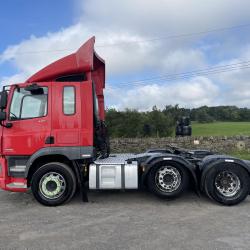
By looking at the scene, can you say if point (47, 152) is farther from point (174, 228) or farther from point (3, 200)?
point (174, 228)

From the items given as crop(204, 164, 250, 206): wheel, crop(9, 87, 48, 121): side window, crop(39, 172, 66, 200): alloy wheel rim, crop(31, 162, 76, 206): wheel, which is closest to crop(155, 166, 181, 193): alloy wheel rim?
crop(204, 164, 250, 206): wheel

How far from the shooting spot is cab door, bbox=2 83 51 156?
21.8 feet

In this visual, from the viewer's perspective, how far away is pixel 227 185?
21.7 ft

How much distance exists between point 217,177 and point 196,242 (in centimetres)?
239

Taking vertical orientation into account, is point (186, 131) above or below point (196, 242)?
above

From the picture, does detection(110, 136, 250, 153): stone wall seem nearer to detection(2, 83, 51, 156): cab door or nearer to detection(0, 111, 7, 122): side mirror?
detection(2, 83, 51, 156): cab door

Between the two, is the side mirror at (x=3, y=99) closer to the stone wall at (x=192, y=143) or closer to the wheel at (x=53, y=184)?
the wheel at (x=53, y=184)

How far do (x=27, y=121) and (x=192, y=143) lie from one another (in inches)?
603

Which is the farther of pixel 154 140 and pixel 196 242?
pixel 154 140

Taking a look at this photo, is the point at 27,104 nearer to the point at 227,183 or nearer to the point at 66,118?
the point at 66,118

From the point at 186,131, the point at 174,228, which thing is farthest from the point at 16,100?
the point at 186,131

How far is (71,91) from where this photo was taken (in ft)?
22.1

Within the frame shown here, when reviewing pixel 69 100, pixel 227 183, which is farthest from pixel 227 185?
pixel 69 100

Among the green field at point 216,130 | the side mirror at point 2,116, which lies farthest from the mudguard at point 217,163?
the green field at point 216,130
